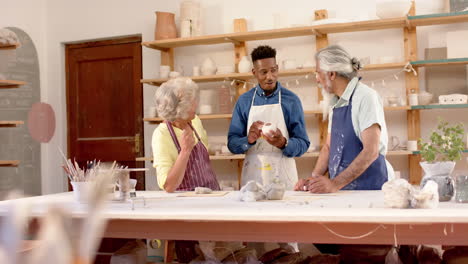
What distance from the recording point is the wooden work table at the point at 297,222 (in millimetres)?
1738

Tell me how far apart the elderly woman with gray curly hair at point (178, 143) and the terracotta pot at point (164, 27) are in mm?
2978

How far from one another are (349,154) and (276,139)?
17.3 inches

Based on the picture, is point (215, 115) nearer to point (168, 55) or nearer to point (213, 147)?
point (213, 147)

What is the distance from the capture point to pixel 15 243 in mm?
407

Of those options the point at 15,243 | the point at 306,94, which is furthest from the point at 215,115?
the point at 15,243

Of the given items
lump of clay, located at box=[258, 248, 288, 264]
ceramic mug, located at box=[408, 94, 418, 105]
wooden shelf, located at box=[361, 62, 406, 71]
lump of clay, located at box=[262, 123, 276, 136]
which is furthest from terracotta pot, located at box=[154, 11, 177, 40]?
lump of clay, located at box=[258, 248, 288, 264]

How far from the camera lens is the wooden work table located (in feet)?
5.70

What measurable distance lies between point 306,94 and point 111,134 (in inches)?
89.6

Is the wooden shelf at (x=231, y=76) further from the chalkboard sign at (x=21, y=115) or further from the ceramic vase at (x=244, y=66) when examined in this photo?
the chalkboard sign at (x=21, y=115)

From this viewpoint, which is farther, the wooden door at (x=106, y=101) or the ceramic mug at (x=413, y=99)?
the wooden door at (x=106, y=101)

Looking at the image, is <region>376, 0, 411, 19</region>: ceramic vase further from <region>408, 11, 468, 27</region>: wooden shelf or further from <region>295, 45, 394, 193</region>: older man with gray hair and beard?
<region>295, 45, 394, 193</region>: older man with gray hair and beard

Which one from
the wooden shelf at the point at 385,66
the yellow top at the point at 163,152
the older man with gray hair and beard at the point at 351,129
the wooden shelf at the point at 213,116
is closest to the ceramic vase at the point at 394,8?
the wooden shelf at the point at 385,66

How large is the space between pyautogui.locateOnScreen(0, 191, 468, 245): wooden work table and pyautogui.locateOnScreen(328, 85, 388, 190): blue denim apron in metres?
0.61

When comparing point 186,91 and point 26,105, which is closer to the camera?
point 186,91
